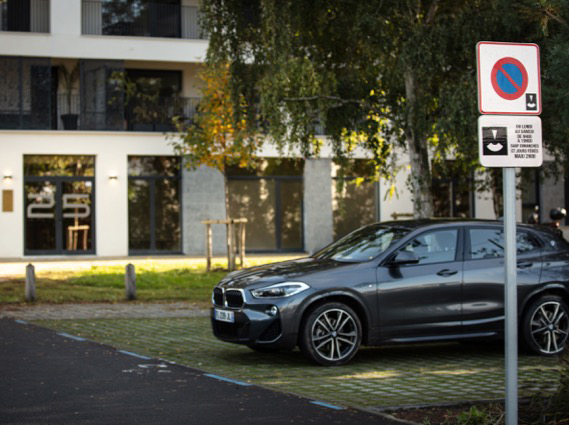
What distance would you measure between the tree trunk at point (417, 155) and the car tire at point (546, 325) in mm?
6594

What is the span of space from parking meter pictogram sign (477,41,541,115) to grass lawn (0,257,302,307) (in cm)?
1216

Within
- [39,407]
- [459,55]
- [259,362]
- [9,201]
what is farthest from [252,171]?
[39,407]

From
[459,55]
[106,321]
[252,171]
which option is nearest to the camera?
[106,321]

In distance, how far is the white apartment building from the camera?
108ft

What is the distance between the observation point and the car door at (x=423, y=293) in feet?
35.9

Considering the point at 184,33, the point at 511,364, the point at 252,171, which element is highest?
the point at 184,33

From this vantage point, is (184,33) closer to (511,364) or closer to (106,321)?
(106,321)

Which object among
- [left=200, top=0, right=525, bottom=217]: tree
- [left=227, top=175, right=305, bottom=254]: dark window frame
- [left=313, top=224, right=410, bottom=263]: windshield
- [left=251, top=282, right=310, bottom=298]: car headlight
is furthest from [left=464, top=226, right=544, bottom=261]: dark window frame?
[left=227, top=175, right=305, bottom=254]: dark window frame

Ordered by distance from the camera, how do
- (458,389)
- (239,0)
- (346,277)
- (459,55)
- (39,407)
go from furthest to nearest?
(239,0)
(459,55)
(346,277)
(458,389)
(39,407)

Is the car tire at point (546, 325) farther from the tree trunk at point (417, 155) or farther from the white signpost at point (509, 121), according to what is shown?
the tree trunk at point (417, 155)

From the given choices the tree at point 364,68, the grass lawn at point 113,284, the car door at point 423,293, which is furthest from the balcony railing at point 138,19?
the car door at point 423,293

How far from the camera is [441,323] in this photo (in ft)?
36.6

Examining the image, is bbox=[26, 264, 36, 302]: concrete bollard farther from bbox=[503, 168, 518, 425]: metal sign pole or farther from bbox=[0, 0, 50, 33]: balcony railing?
bbox=[0, 0, 50, 33]: balcony railing

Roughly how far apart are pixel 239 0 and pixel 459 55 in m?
4.53
